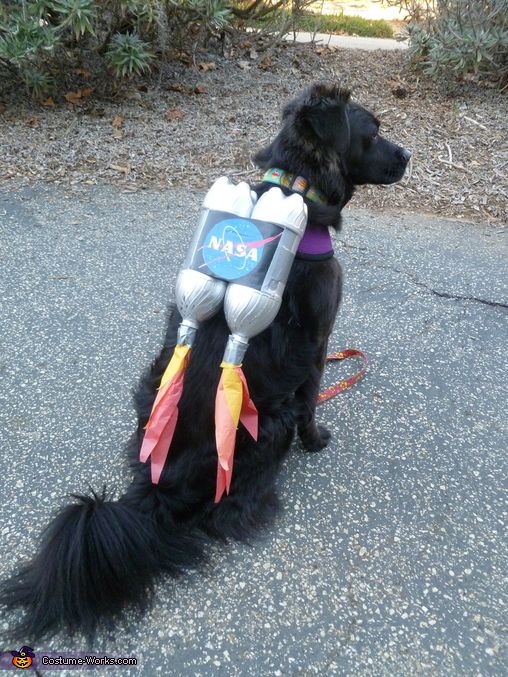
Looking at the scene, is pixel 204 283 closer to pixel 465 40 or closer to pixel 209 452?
pixel 209 452

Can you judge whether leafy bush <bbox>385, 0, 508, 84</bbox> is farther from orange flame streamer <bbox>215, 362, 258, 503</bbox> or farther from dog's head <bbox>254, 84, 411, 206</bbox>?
orange flame streamer <bbox>215, 362, 258, 503</bbox>

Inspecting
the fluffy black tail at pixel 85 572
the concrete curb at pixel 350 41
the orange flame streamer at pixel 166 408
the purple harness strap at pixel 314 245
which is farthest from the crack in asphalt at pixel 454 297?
the concrete curb at pixel 350 41

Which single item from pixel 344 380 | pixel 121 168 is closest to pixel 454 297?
pixel 344 380

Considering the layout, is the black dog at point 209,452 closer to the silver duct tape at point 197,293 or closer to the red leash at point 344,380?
the silver duct tape at point 197,293

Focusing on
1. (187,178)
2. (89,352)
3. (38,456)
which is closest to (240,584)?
(38,456)

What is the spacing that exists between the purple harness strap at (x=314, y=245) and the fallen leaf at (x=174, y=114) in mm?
3586

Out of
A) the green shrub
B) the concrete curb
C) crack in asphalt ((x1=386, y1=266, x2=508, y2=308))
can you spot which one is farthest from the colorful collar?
the green shrub

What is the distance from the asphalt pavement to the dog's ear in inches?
46.6

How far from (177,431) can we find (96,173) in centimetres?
321

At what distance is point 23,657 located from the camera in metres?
1.55

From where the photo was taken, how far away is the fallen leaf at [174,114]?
5008 millimetres

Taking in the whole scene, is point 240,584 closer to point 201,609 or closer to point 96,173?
point 201,609

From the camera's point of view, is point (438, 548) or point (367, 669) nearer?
point (367, 669)

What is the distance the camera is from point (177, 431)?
1.82 meters
